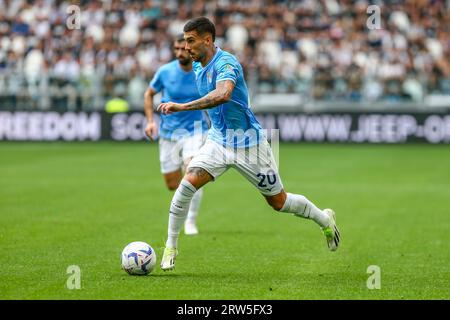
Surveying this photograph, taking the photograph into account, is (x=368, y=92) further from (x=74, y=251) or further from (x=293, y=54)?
(x=74, y=251)

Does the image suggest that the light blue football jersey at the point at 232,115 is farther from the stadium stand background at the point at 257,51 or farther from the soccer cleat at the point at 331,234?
the stadium stand background at the point at 257,51

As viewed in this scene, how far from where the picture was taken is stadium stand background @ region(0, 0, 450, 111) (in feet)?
102

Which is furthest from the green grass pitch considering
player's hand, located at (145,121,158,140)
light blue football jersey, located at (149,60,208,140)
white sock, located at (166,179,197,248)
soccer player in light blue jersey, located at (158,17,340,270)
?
light blue football jersey, located at (149,60,208,140)

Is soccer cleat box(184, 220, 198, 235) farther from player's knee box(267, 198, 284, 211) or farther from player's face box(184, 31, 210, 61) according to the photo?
player's face box(184, 31, 210, 61)

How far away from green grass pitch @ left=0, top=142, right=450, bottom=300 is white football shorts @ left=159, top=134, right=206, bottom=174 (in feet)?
3.00

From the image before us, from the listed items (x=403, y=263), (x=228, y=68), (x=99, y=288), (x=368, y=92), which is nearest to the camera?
(x=99, y=288)

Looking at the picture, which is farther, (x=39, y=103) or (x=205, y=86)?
(x=39, y=103)

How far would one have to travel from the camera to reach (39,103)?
3159cm

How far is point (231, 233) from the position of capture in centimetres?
1291

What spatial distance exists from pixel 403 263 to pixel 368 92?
67.7 ft

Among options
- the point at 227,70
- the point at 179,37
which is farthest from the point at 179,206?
the point at 179,37

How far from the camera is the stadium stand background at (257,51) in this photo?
3097cm

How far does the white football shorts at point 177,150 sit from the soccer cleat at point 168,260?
12.2 feet

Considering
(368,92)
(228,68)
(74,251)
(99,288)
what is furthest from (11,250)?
(368,92)
